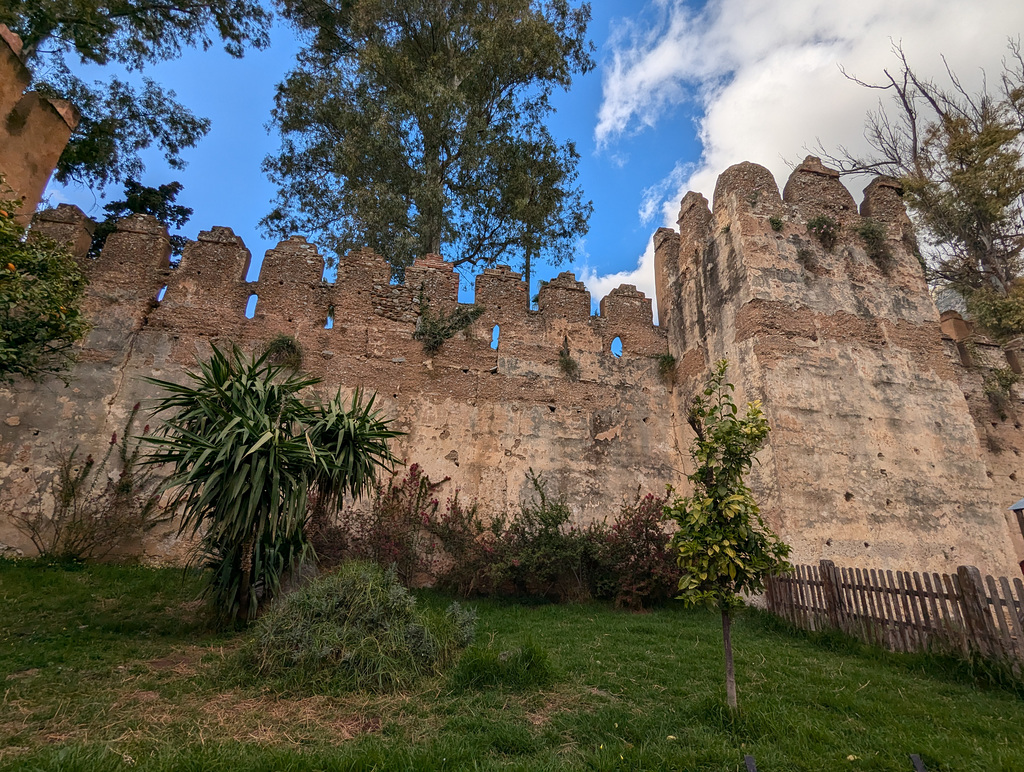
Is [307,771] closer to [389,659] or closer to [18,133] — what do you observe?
[389,659]

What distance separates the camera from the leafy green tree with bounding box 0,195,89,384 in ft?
19.8

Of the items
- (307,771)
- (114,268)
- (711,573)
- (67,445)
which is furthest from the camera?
(114,268)

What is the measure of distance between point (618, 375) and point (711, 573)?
26.7 feet

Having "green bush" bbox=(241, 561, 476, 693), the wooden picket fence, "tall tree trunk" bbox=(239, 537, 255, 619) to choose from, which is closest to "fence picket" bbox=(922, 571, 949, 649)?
the wooden picket fence

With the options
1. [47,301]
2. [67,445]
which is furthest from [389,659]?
[67,445]

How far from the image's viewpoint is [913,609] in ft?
21.6

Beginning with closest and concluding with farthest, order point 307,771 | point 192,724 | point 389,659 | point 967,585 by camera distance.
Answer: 1. point 307,771
2. point 192,724
3. point 389,659
4. point 967,585

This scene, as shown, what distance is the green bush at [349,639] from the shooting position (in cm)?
480

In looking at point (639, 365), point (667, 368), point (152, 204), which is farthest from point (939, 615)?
point (152, 204)

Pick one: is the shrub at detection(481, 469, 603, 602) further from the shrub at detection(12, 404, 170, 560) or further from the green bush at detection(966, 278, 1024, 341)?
the green bush at detection(966, 278, 1024, 341)

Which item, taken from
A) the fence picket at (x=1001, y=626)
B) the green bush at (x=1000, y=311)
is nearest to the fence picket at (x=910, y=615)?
the fence picket at (x=1001, y=626)

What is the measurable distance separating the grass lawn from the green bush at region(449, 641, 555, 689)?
0.32ft

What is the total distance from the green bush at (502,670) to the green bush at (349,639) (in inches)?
14.2

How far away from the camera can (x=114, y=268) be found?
11.0 meters
